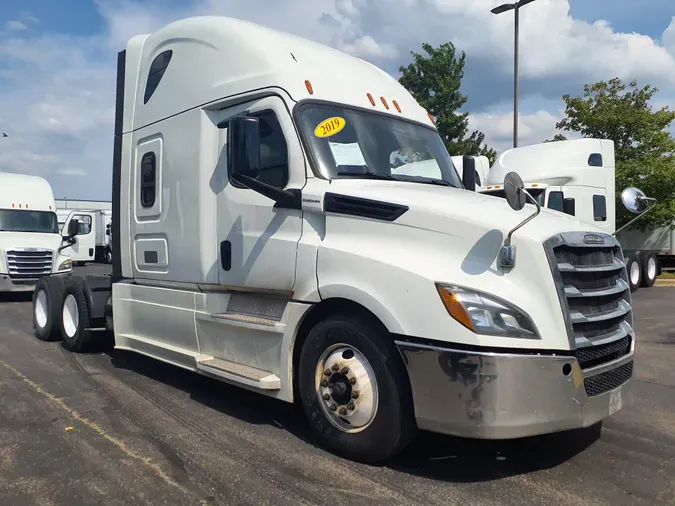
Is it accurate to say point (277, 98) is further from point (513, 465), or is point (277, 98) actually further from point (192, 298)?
point (513, 465)

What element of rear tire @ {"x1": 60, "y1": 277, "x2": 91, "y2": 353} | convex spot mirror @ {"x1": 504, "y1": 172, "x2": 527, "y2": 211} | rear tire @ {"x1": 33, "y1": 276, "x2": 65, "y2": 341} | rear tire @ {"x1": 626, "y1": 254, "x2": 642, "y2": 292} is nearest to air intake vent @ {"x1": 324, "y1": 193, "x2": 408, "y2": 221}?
convex spot mirror @ {"x1": 504, "y1": 172, "x2": 527, "y2": 211}

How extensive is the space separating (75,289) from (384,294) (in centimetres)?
549

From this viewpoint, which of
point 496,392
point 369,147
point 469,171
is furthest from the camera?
point 469,171

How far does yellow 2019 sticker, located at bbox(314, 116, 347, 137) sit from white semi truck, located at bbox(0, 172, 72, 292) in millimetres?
12115

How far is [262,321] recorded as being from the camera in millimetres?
4695

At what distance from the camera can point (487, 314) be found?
3.46 metres

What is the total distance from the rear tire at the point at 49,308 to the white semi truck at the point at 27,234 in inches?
235

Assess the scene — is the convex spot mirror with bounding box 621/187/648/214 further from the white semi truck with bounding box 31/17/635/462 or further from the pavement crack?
the pavement crack

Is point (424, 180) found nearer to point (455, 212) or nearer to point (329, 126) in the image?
point (329, 126)

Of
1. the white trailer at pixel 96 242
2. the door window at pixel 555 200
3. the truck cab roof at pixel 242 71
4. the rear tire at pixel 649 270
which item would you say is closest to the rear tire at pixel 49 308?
the truck cab roof at pixel 242 71

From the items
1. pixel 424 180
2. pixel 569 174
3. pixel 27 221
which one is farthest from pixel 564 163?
pixel 27 221

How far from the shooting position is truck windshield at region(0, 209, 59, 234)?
49.6ft

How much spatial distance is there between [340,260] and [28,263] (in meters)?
13.0

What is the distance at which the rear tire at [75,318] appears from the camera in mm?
7559
